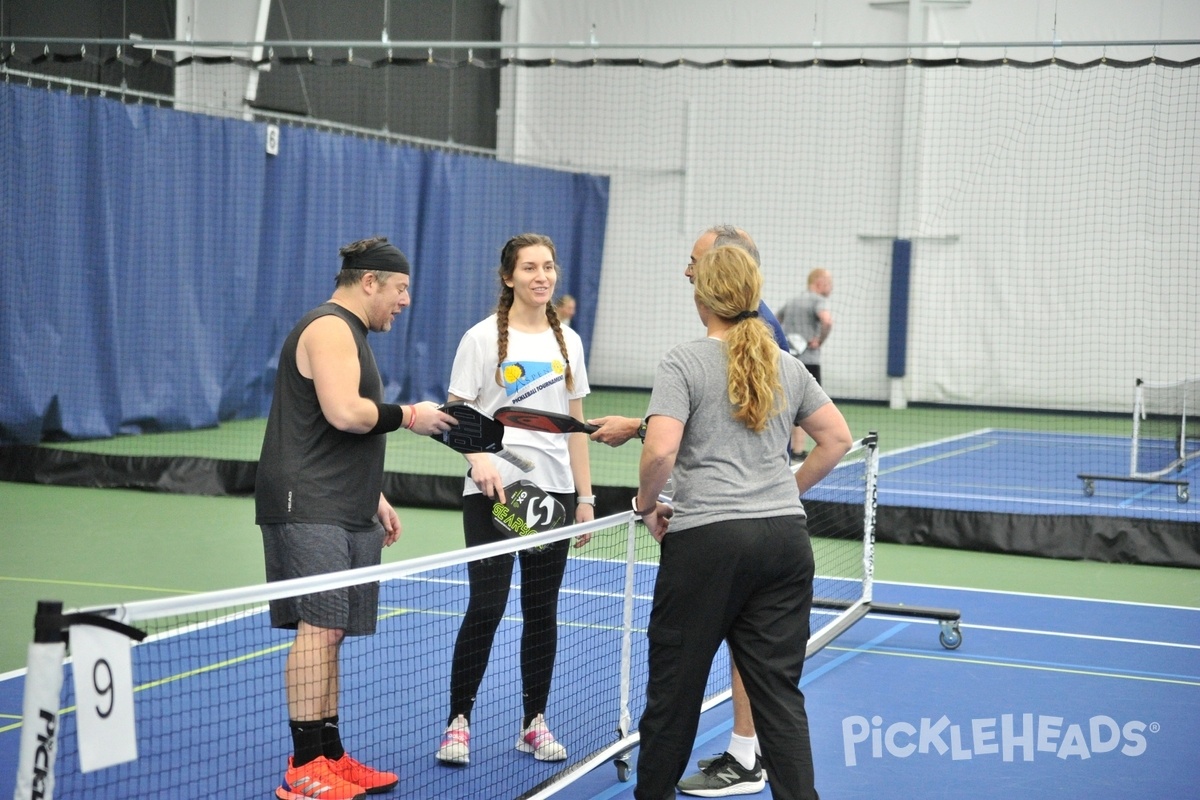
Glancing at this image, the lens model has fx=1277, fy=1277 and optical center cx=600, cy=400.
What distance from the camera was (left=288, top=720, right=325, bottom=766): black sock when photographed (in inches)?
143

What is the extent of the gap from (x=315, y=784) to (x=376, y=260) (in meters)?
1.52

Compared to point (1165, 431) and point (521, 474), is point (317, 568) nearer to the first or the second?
point (521, 474)

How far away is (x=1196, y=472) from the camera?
1234 cm

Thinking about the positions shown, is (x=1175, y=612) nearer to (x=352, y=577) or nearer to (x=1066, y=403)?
(x=352, y=577)

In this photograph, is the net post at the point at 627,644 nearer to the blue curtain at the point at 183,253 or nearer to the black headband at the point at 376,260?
the black headband at the point at 376,260

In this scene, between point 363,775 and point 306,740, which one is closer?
point 306,740

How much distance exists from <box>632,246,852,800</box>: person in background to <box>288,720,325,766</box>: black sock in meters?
1.00

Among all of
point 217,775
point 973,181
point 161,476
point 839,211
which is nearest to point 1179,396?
point 973,181

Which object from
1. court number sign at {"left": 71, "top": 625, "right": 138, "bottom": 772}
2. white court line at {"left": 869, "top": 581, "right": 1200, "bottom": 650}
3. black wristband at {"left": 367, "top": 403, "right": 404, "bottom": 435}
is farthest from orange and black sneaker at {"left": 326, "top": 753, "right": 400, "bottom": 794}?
white court line at {"left": 869, "top": 581, "right": 1200, "bottom": 650}

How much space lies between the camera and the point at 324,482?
3646 millimetres

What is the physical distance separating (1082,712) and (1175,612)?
2.18m

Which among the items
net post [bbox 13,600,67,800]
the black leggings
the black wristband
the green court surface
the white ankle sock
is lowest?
the green court surface

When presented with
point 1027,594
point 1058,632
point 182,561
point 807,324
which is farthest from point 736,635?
point 807,324

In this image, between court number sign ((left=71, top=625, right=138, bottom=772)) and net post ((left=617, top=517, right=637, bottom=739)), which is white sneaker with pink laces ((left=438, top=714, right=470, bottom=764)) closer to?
net post ((left=617, top=517, right=637, bottom=739))
